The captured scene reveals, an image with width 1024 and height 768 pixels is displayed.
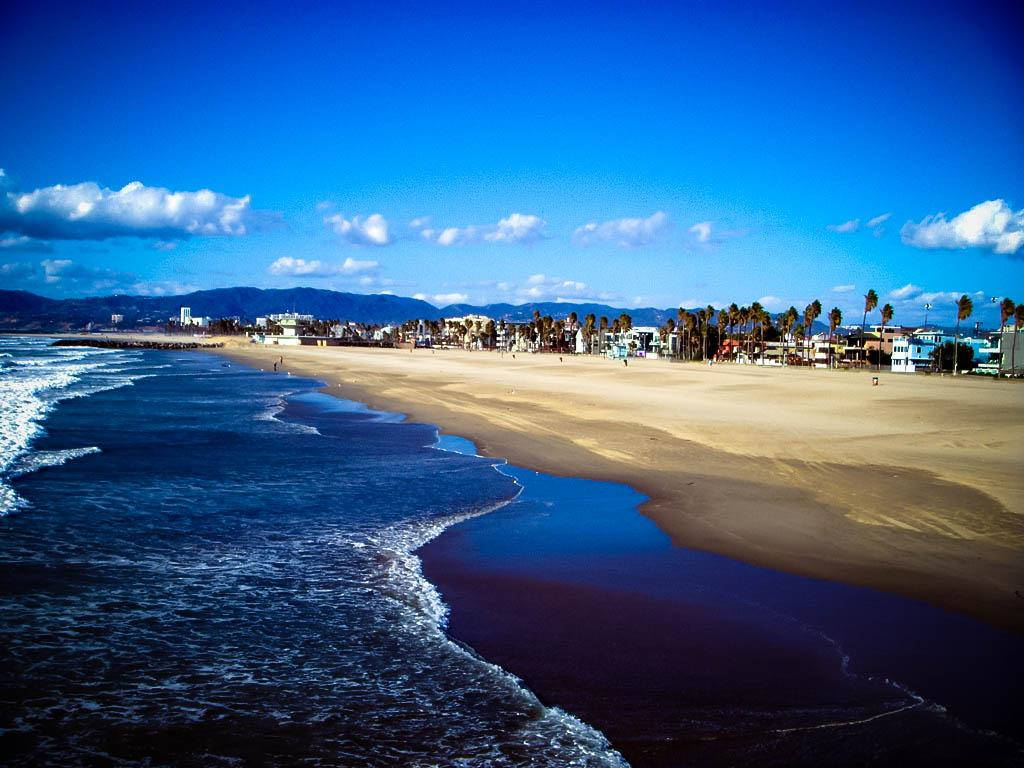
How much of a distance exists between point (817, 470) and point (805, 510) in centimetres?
339

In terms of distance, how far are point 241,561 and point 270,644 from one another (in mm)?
2724

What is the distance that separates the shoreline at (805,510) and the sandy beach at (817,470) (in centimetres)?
3

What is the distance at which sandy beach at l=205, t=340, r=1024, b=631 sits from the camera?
341 inches

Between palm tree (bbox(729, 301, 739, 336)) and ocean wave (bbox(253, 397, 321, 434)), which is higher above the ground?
palm tree (bbox(729, 301, 739, 336))

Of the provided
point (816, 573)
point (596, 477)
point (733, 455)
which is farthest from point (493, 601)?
point (733, 455)

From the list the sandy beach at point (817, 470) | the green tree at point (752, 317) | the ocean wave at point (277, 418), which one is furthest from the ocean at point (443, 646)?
the green tree at point (752, 317)

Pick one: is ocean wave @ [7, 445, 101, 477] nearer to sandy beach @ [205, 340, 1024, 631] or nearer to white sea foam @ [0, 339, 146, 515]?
white sea foam @ [0, 339, 146, 515]

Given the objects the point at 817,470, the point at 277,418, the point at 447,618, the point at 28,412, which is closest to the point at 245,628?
the point at 447,618

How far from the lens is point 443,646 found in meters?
6.48

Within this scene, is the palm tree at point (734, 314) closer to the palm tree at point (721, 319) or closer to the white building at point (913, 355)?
the palm tree at point (721, 319)

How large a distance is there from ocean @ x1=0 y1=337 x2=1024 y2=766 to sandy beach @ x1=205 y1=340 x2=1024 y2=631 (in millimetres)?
820

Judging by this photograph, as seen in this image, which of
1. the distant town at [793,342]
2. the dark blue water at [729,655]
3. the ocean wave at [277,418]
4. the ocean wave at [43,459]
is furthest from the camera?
the distant town at [793,342]

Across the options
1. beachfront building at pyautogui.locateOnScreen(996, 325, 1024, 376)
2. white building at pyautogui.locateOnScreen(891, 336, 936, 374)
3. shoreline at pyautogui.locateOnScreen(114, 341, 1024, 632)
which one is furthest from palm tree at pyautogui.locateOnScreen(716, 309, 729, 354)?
shoreline at pyautogui.locateOnScreen(114, 341, 1024, 632)

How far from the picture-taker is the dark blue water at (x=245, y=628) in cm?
486
